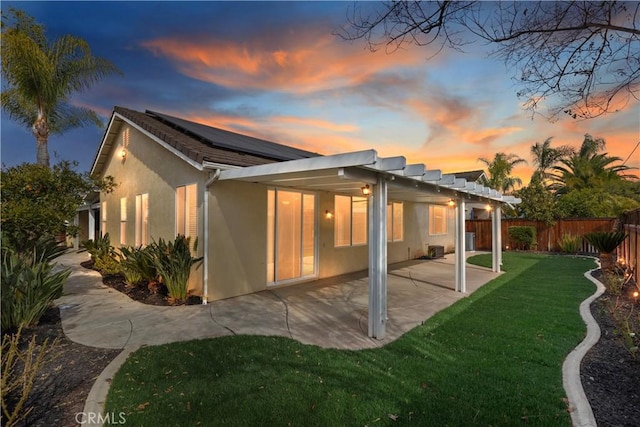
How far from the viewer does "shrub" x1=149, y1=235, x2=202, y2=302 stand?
752 cm

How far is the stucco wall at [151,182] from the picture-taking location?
28.1 feet

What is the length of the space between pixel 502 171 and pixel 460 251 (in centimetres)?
2233

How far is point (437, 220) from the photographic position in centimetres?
1920

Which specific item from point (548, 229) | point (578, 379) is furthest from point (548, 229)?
point (578, 379)

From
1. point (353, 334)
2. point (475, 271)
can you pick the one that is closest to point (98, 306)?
point (353, 334)

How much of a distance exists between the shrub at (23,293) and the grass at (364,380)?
2.36 m

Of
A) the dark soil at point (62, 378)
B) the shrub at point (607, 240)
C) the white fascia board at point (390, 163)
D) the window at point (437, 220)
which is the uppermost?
the white fascia board at point (390, 163)

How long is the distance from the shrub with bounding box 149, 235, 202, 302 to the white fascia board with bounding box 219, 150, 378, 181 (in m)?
1.88

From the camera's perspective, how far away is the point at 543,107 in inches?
174

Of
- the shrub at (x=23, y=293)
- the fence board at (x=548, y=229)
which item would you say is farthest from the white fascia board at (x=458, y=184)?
the fence board at (x=548, y=229)

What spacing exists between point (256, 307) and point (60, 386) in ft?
12.5

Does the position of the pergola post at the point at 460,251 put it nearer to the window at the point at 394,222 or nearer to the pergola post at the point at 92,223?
the window at the point at 394,222

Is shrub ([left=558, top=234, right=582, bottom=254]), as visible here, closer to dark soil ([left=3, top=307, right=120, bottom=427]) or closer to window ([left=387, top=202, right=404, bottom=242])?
window ([left=387, top=202, right=404, bottom=242])

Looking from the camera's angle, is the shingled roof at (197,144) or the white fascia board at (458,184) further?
the white fascia board at (458,184)
